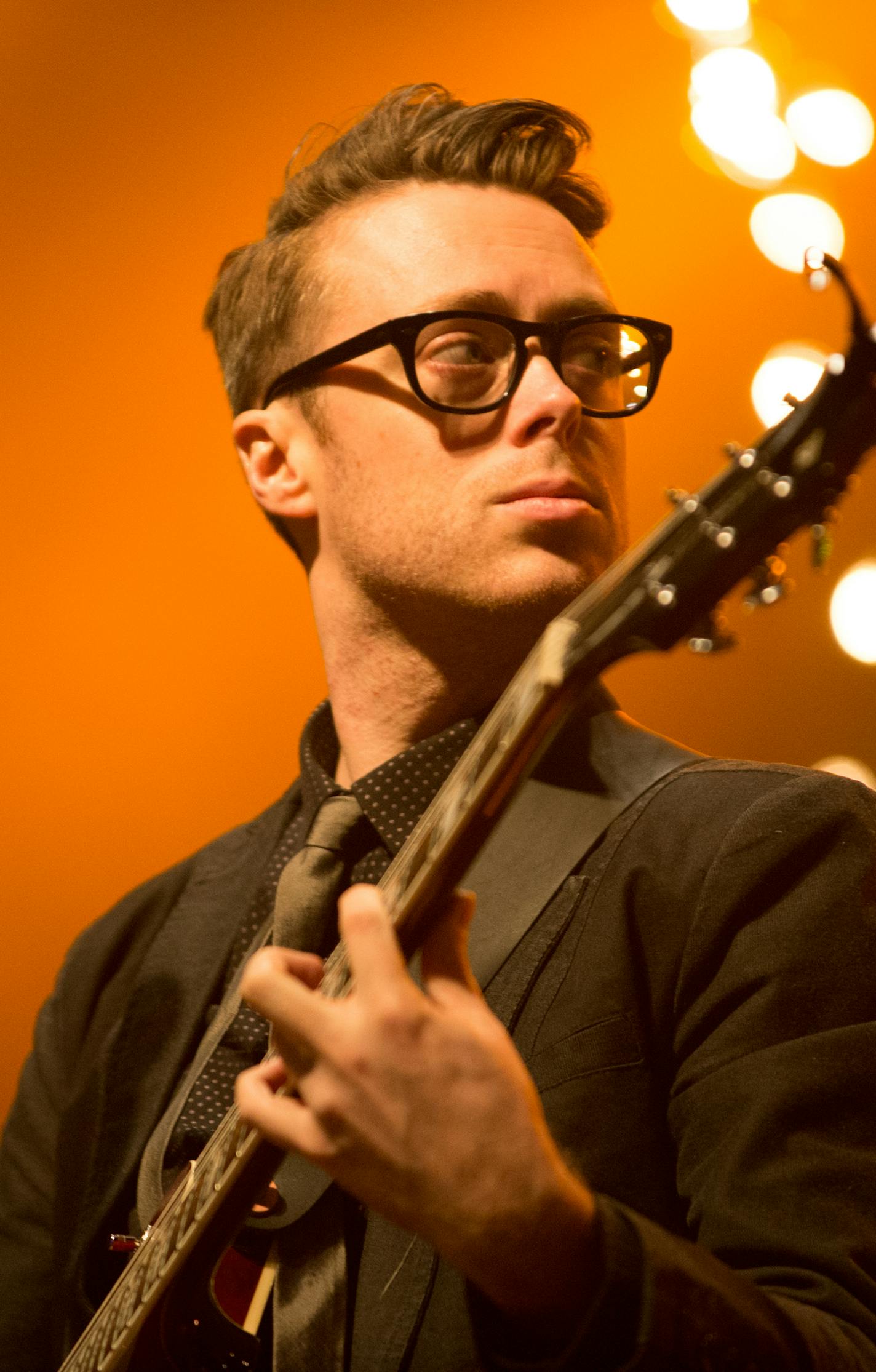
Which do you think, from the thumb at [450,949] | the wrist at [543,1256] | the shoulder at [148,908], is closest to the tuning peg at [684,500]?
the thumb at [450,949]

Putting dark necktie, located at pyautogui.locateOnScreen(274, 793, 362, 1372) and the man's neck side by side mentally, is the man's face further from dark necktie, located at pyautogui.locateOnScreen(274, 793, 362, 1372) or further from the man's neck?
dark necktie, located at pyautogui.locateOnScreen(274, 793, 362, 1372)

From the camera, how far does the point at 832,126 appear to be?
213 cm

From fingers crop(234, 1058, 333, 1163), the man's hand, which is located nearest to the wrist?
the man's hand

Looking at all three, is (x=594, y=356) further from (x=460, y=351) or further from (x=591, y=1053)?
(x=591, y=1053)

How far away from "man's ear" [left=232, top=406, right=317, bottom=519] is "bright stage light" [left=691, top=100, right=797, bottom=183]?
1.13m

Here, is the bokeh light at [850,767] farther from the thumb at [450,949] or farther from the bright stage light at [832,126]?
the thumb at [450,949]

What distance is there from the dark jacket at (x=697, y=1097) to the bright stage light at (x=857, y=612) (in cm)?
115

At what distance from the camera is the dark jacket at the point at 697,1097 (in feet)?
2.41

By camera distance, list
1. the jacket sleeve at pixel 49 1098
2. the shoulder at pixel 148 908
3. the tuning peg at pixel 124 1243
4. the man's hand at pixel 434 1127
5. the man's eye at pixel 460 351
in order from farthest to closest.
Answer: the shoulder at pixel 148 908 < the jacket sleeve at pixel 49 1098 < the man's eye at pixel 460 351 < the tuning peg at pixel 124 1243 < the man's hand at pixel 434 1127

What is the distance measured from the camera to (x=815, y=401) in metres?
0.72

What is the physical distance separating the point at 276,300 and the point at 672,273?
3.17ft

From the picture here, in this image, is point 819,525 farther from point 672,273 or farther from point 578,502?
point 672,273

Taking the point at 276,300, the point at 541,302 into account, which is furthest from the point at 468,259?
the point at 276,300

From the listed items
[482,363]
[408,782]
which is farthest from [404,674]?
[482,363]
